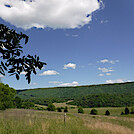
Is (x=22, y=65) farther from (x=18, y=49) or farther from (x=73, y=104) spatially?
(x=73, y=104)

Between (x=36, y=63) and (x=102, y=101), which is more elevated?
(x=36, y=63)

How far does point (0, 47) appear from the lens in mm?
2211

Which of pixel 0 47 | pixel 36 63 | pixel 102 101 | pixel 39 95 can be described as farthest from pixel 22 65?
pixel 39 95

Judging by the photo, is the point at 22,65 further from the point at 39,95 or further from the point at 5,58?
the point at 39,95

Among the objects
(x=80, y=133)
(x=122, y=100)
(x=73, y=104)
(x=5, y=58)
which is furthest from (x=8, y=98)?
(x=122, y=100)

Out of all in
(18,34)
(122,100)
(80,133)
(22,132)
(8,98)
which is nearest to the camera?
(18,34)

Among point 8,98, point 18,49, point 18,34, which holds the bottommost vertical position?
point 8,98

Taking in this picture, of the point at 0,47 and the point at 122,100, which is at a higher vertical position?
the point at 0,47

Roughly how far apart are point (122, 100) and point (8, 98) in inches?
3455

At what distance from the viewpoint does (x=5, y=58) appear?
2275 mm

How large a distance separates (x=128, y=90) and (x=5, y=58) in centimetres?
11992

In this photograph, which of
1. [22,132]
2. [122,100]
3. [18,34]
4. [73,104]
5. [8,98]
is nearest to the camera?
[18,34]

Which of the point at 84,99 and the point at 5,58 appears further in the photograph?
the point at 84,99

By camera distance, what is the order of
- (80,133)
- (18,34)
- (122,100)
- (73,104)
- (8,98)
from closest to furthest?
(18,34) < (80,133) < (8,98) < (122,100) < (73,104)
